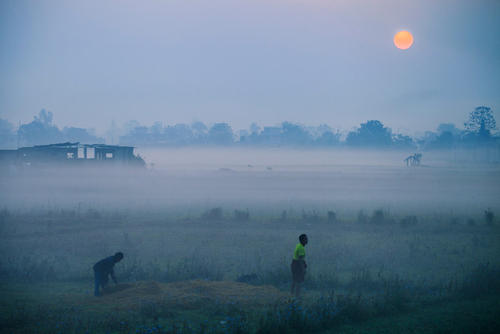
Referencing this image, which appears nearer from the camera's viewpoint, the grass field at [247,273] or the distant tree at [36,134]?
the grass field at [247,273]

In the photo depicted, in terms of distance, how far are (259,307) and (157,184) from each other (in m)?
44.9

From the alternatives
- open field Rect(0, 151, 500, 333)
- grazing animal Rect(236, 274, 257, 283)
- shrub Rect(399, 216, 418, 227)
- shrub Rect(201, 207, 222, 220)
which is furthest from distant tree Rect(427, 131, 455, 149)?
grazing animal Rect(236, 274, 257, 283)

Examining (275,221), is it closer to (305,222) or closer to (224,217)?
(305,222)

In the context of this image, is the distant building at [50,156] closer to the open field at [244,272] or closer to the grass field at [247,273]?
the open field at [244,272]

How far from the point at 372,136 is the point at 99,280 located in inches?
4832

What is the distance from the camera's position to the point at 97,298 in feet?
33.5

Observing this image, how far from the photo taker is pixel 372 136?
125 m

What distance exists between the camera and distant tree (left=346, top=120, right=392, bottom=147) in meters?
124

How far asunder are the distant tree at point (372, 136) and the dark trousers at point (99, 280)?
4771 inches

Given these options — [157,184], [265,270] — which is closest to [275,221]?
[265,270]

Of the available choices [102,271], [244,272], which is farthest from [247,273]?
[102,271]

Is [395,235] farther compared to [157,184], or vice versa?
[157,184]

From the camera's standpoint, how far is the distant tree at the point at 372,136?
124 meters

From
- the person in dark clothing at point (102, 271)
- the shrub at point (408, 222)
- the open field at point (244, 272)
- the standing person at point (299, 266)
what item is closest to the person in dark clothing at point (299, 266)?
the standing person at point (299, 266)
